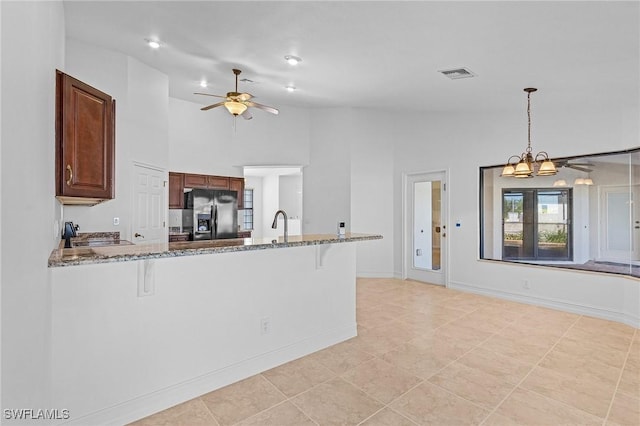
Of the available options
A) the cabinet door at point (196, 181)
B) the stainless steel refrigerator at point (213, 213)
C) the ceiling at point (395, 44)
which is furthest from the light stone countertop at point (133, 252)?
the cabinet door at point (196, 181)

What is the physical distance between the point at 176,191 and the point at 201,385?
4670 mm

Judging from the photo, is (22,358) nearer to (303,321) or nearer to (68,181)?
(68,181)

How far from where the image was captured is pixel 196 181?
21.8 feet

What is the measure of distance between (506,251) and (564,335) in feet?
6.38

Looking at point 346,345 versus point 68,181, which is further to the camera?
point 346,345

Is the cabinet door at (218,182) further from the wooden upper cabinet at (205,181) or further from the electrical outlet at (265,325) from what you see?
the electrical outlet at (265,325)

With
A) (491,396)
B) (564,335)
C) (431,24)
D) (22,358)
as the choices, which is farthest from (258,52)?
(564,335)

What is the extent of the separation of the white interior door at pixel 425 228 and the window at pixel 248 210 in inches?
207

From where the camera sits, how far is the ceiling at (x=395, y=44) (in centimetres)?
305

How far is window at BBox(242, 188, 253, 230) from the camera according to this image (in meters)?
10.3

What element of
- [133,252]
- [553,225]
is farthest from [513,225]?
[133,252]

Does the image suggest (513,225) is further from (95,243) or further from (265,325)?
(95,243)

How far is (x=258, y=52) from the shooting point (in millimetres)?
4031

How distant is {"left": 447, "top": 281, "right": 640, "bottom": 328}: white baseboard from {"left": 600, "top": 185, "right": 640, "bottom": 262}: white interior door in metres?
0.72
